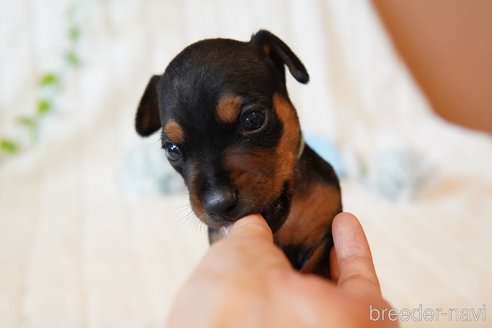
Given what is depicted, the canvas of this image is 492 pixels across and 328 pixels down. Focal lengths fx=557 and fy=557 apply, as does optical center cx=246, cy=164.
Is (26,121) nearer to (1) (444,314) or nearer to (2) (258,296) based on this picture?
(1) (444,314)

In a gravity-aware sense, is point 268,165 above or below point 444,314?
above

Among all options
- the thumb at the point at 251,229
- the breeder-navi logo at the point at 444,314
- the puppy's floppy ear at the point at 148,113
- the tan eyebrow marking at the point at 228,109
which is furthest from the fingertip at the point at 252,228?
the breeder-navi logo at the point at 444,314

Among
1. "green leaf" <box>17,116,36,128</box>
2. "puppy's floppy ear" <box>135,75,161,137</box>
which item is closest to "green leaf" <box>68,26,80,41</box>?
"green leaf" <box>17,116,36,128</box>

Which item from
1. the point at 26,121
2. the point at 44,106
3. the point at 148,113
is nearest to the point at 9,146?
the point at 26,121

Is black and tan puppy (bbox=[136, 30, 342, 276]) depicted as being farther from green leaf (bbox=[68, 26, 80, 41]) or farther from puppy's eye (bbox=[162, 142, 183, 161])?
green leaf (bbox=[68, 26, 80, 41])

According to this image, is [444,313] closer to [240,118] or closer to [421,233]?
[421,233]

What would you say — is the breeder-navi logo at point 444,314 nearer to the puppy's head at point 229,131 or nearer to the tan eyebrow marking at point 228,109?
the puppy's head at point 229,131
